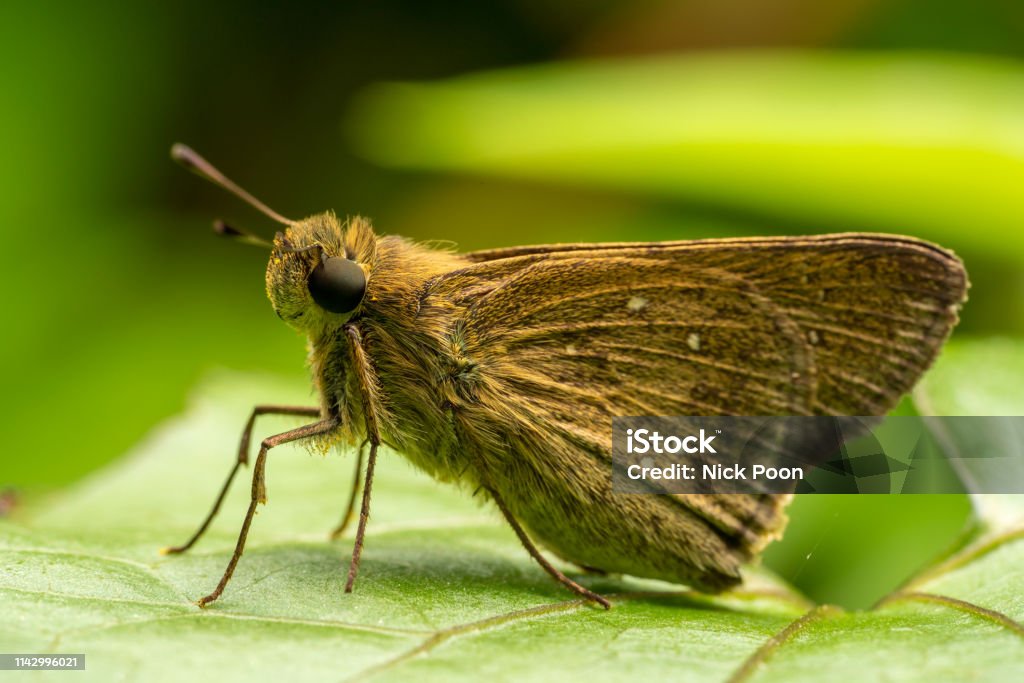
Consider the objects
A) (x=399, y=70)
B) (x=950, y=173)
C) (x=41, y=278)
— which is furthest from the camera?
(x=399, y=70)

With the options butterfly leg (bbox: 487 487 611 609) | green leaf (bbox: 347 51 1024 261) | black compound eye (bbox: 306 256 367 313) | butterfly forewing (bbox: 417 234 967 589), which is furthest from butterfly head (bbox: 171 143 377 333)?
green leaf (bbox: 347 51 1024 261)

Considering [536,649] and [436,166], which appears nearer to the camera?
[536,649]

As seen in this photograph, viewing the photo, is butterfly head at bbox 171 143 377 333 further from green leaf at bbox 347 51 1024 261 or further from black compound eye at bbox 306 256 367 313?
green leaf at bbox 347 51 1024 261

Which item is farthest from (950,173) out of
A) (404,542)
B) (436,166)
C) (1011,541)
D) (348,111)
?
(348,111)

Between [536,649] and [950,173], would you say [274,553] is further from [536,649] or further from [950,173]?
[950,173]

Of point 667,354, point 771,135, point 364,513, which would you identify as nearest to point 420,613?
point 364,513

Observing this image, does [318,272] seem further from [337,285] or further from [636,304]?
[636,304]

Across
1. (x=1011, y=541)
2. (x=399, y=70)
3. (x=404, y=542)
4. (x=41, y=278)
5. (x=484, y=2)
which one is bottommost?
(x=404, y=542)
